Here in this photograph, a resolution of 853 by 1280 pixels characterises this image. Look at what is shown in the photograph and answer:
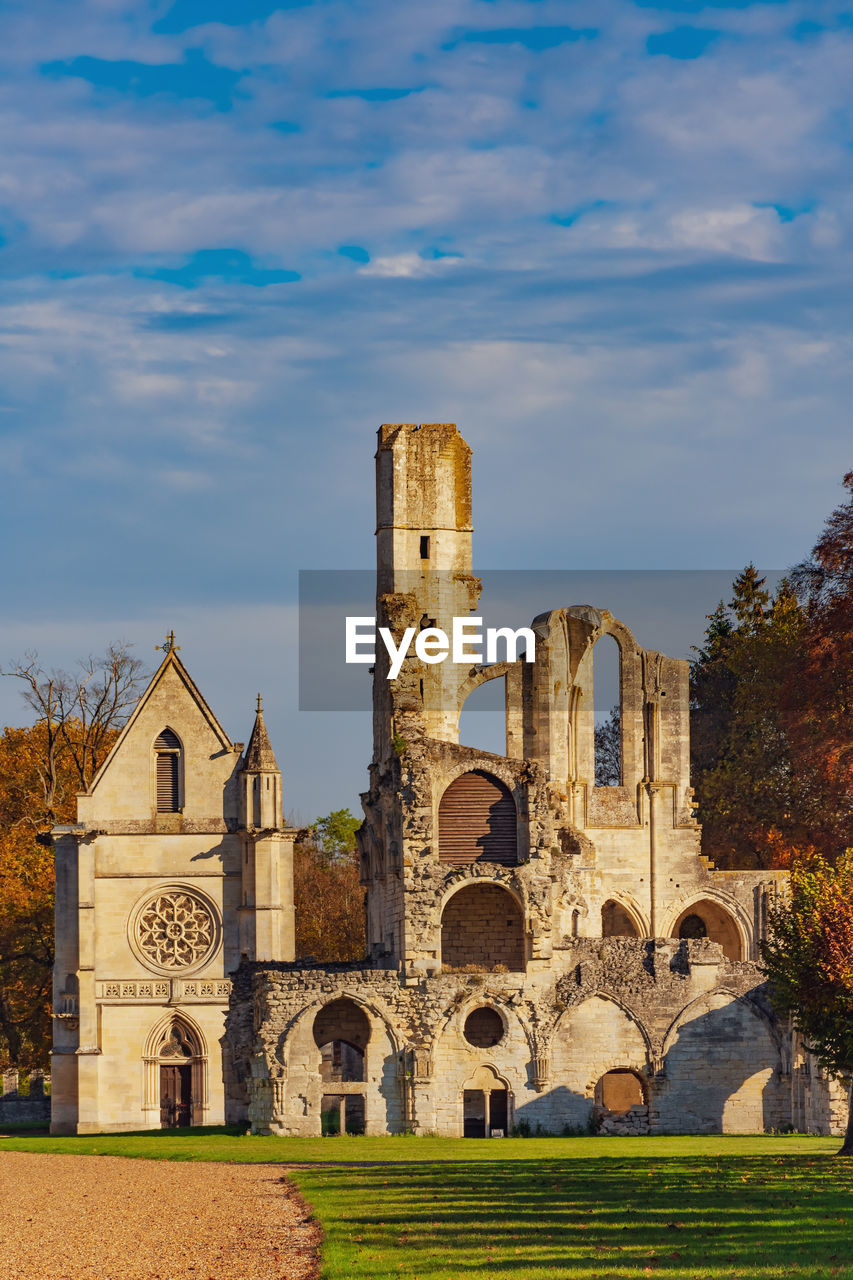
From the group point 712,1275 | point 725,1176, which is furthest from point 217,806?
point 712,1275

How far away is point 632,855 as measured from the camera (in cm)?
5072

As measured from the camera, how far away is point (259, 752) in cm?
4847

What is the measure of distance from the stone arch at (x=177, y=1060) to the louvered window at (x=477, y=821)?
9.36m

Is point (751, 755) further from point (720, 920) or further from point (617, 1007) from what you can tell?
point (617, 1007)

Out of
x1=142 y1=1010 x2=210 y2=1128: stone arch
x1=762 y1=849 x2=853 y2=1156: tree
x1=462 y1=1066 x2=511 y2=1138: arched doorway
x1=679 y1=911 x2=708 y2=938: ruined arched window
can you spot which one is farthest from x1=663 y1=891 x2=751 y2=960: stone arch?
x1=762 y1=849 x2=853 y2=1156: tree

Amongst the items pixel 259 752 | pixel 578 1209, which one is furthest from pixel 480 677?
pixel 578 1209

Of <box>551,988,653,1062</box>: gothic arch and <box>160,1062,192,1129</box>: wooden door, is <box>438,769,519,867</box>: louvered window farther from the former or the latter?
<box>160,1062,192,1129</box>: wooden door

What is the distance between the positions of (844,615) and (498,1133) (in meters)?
14.3

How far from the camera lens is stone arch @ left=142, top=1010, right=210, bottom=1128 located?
4662 centimetres

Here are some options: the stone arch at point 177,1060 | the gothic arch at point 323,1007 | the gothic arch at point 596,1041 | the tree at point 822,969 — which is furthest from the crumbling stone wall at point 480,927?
the tree at point 822,969

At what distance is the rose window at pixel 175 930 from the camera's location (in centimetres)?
4809

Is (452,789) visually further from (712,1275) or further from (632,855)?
(712,1275)

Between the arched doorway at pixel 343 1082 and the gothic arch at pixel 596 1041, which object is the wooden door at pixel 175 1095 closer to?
the arched doorway at pixel 343 1082

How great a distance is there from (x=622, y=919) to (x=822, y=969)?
2132 cm
